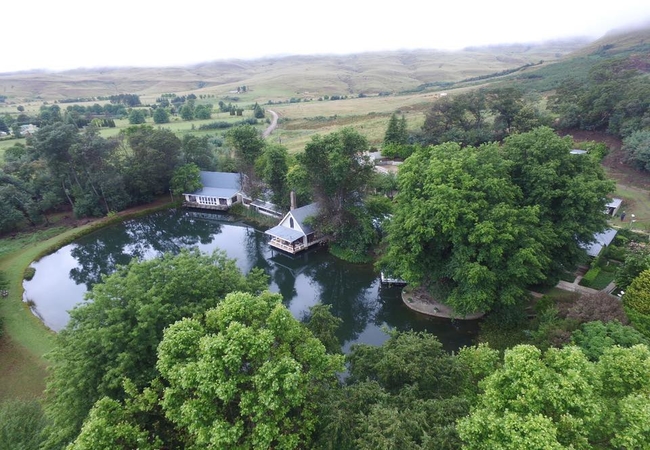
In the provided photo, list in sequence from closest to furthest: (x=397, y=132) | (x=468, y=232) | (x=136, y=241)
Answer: (x=468, y=232) < (x=136, y=241) < (x=397, y=132)

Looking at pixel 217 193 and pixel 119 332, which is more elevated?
pixel 119 332

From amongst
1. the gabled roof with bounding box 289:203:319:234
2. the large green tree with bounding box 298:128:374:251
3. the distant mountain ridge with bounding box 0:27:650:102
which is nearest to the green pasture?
the large green tree with bounding box 298:128:374:251

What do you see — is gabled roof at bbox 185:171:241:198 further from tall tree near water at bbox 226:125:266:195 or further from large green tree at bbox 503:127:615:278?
large green tree at bbox 503:127:615:278

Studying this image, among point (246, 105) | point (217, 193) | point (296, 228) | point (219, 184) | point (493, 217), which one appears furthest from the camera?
point (246, 105)

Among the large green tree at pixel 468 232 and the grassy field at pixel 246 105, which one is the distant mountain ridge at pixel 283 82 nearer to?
the grassy field at pixel 246 105

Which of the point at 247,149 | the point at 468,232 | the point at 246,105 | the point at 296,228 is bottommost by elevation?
the point at 246,105

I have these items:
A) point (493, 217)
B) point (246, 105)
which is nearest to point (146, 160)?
point (493, 217)

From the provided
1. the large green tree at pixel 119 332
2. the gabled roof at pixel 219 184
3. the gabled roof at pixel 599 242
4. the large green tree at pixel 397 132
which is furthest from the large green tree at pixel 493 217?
the large green tree at pixel 397 132

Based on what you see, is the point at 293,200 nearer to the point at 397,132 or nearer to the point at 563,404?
the point at 397,132

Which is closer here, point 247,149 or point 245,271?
point 245,271
